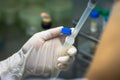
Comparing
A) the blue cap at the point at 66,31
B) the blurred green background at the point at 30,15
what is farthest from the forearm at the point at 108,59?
the blurred green background at the point at 30,15

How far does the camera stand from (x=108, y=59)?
446mm

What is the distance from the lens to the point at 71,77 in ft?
5.09

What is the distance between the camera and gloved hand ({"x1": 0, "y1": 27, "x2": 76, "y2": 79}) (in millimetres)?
961

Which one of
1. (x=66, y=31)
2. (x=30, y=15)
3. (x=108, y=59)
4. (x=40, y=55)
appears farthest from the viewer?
(x=30, y=15)

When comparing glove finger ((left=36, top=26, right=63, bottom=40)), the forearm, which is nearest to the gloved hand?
glove finger ((left=36, top=26, right=63, bottom=40))

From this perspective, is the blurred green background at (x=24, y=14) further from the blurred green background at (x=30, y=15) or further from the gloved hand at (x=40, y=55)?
the gloved hand at (x=40, y=55)

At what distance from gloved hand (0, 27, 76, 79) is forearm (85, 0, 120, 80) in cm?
49

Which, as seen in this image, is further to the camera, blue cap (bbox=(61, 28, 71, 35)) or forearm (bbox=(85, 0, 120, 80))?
blue cap (bbox=(61, 28, 71, 35))

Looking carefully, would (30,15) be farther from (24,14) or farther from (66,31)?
(66,31)

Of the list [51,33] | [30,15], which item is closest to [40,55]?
[51,33]

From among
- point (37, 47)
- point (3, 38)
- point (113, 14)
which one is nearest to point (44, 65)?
point (37, 47)

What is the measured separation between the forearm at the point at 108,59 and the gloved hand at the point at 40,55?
492 millimetres

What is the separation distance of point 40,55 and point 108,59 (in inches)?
21.9

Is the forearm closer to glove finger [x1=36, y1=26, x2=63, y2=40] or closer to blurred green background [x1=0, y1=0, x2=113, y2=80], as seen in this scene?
glove finger [x1=36, y1=26, x2=63, y2=40]
